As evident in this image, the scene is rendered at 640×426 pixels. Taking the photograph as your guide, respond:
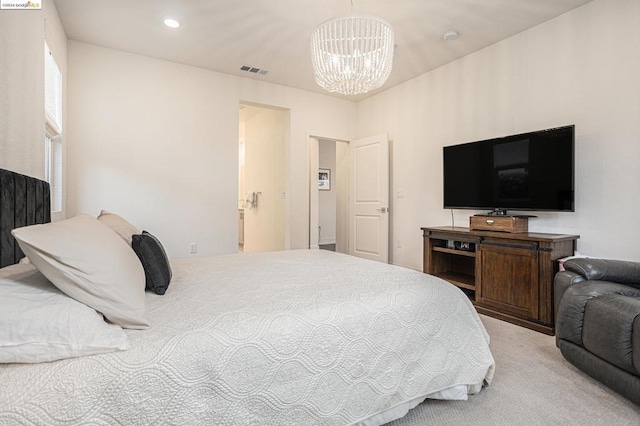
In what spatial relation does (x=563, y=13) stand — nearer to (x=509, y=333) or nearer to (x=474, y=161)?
(x=474, y=161)

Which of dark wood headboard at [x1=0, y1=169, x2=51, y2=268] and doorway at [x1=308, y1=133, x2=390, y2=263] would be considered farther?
doorway at [x1=308, y1=133, x2=390, y2=263]

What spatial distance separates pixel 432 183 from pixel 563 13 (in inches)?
83.2

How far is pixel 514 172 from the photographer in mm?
3238

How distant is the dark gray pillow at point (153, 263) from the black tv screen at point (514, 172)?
313cm

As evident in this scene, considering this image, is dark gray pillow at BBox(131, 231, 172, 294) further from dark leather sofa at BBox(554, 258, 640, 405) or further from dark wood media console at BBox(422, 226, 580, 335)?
dark wood media console at BBox(422, 226, 580, 335)

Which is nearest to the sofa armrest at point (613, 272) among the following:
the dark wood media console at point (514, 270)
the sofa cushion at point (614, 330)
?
the sofa cushion at point (614, 330)

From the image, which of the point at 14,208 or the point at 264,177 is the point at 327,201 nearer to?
the point at 264,177

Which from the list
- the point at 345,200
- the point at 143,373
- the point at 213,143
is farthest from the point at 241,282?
the point at 345,200

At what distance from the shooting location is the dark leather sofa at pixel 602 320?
1676mm

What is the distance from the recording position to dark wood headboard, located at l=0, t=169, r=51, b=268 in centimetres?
141

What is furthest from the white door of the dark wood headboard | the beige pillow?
the dark wood headboard

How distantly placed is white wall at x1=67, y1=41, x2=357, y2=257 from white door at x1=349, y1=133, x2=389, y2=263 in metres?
1.05

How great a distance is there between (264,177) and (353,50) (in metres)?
4.00

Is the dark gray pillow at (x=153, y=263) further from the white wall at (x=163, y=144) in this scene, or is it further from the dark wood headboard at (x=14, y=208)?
the white wall at (x=163, y=144)
